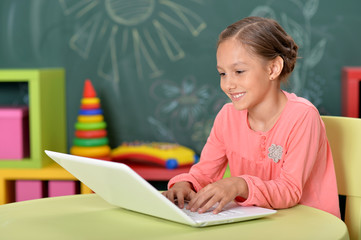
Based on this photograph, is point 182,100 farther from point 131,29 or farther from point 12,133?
point 12,133

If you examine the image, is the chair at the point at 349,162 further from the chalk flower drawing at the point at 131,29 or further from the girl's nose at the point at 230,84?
the chalk flower drawing at the point at 131,29

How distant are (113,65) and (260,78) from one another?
133 centimetres

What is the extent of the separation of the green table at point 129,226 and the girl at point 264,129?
0.53 feet

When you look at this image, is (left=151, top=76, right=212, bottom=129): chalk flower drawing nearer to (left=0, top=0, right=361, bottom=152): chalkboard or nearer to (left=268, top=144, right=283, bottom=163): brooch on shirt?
(left=0, top=0, right=361, bottom=152): chalkboard

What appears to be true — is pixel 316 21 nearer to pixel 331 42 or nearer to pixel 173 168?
pixel 331 42

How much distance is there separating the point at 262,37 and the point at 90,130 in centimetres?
128

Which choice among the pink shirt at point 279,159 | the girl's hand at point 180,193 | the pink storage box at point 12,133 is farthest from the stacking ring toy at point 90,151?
the girl's hand at point 180,193

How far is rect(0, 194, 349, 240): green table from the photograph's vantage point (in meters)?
1.00

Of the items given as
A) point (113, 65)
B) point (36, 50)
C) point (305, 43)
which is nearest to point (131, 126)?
point (113, 65)

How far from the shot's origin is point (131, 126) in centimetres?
268

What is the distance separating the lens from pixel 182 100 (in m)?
2.64

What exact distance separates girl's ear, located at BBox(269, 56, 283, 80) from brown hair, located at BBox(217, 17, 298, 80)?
0.01 meters

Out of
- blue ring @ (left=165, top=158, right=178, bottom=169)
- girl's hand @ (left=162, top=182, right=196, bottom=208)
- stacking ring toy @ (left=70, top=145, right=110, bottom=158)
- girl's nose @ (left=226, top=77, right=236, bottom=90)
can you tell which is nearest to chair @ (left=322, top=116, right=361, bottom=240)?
girl's nose @ (left=226, top=77, right=236, bottom=90)

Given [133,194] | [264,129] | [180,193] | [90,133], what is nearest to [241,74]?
[264,129]
